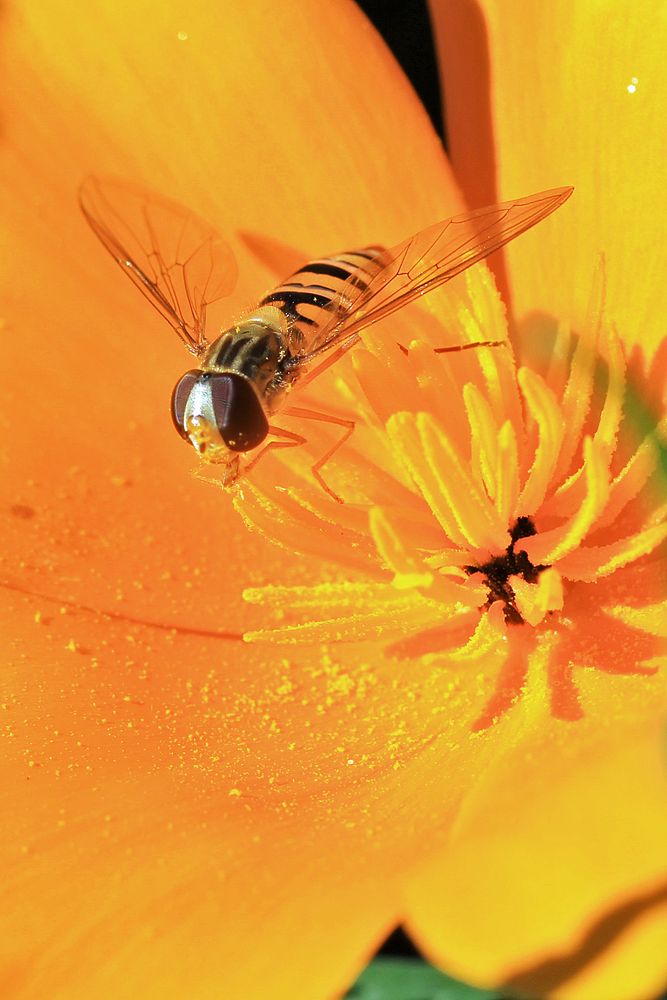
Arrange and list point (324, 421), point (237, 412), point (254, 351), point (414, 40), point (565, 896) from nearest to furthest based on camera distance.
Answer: point (565, 896), point (237, 412), point (254, 351), point (324, 421), point (414, 40)

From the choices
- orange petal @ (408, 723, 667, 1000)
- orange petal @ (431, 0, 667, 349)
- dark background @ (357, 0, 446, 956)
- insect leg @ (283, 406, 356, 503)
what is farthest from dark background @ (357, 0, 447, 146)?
orange petal @ (408, 723, 667, 1000)

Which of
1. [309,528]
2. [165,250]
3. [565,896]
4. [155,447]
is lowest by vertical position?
[565,896]

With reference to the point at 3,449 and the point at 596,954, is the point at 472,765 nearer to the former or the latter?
the point at 596,954

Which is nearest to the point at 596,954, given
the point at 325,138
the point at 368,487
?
the point at 368,487

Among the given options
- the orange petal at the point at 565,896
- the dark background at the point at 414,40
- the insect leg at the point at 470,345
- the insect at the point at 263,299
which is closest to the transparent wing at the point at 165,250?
the insect at the point at 263,299

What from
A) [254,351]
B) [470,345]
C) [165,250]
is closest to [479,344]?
[470,345]

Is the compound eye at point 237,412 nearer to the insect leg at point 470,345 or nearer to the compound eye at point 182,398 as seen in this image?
the compound eye at point 182,398

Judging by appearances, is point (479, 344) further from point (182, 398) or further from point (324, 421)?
point (182, 398)
